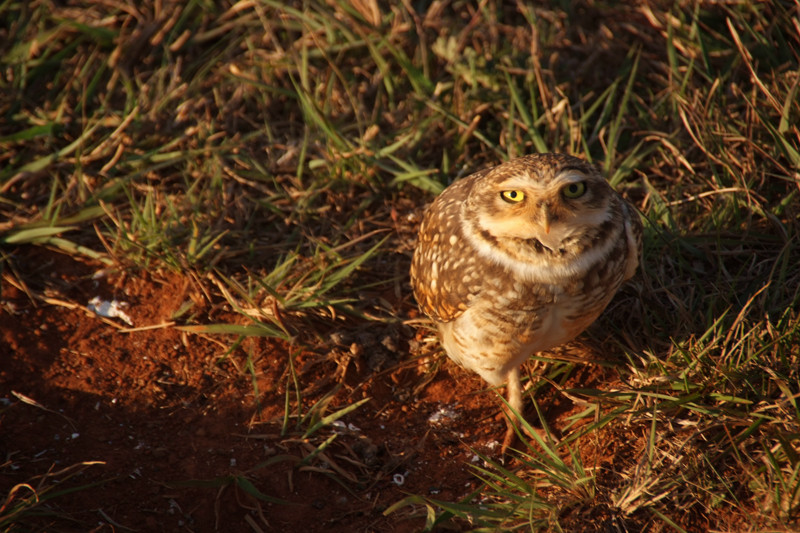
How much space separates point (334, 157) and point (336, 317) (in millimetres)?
880

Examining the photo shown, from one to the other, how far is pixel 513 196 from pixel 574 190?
20 cm

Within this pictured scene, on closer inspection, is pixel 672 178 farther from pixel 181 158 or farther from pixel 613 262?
pixel 181 158

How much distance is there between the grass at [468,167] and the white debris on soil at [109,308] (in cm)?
20

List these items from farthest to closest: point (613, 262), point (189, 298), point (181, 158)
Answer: point (181, 158)
point (189, 298)
point (613, 262)

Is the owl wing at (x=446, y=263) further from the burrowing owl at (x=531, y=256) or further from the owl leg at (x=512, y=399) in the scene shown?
the owl leg at (x=512, y=399)

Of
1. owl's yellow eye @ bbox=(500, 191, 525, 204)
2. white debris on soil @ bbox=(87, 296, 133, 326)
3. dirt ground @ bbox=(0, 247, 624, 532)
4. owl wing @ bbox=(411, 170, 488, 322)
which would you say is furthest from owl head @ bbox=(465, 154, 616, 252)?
white debris on soil @ bbox=(87, 296, 133, 326)

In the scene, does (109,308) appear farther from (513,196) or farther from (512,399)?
(513,196)

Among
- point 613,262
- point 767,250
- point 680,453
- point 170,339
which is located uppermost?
point 613,262

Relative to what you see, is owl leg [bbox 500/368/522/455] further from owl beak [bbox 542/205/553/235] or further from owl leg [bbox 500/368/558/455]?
owl beak [bbox 542/205/553/235]

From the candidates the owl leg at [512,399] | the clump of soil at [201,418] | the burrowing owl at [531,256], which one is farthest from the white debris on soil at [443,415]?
the burrowing owl at [531,256]

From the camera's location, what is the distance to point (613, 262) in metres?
2.44

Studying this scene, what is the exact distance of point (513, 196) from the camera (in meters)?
2.33

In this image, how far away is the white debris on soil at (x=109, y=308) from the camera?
3184mm

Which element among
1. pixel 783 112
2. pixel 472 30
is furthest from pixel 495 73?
pixel 783 112
